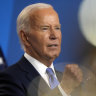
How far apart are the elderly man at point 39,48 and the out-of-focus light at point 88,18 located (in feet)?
0.80

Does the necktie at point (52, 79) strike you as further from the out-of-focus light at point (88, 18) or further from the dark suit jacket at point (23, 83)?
the out-of-focus light at point (88, 18)

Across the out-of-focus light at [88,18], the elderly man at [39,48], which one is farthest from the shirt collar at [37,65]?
the out-of-focus light at [88,18]

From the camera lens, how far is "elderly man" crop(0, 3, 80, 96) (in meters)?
0.53

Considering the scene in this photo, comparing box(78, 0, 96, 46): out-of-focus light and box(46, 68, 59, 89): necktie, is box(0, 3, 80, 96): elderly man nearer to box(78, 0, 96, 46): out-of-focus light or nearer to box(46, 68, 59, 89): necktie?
box(46, 68, 59, 89): necktie

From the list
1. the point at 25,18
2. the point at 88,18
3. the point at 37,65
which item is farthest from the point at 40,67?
the point at 88,18

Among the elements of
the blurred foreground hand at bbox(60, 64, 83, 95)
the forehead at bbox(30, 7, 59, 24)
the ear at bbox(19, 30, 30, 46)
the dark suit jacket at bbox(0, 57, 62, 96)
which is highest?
the forehead at bbox(30, 7, 59, 24)

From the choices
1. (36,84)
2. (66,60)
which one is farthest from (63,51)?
(36,84)

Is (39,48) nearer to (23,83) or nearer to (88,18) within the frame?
(23,83)

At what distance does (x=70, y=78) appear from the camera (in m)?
0.57

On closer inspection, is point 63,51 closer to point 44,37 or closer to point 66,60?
point 66,60

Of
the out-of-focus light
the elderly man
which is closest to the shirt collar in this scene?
the elderly man

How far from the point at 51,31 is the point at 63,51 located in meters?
0.20

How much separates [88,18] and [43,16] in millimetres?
285

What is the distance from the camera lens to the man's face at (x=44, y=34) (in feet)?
1.78
